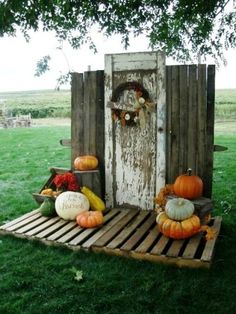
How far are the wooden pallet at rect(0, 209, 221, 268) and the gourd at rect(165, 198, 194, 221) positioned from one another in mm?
296

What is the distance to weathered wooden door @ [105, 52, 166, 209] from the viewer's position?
6105 mm

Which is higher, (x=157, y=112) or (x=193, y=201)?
(x=157, y=112)

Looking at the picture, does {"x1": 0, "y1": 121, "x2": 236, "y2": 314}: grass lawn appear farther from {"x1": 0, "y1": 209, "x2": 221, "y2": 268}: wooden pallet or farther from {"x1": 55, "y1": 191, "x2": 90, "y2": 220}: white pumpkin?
{"x1": 55, "y1": 191, "x2": 90, "y2": 220}: white pumpkin

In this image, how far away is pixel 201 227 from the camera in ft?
17.4

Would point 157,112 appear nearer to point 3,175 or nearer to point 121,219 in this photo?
point 121,219

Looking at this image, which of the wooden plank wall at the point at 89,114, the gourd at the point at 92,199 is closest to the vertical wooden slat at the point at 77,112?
the wooden plank wall at the point at 89,114

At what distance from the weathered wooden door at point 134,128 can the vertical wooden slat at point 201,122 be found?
0.52 m

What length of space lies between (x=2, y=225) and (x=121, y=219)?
174cm

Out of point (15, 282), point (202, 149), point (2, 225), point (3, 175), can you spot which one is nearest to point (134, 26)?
point (202, 149)

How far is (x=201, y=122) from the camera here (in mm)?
5895

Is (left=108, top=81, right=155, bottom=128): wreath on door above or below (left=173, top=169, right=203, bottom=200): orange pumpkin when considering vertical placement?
above

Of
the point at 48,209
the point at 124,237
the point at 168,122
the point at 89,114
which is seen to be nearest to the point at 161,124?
the point at 168,122

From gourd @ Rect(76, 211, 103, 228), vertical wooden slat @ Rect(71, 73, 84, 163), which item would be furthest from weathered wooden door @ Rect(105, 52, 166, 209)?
gourd @ Rect(76, 211, 103, 228)

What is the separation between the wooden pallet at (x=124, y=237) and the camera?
4668 millimetres
